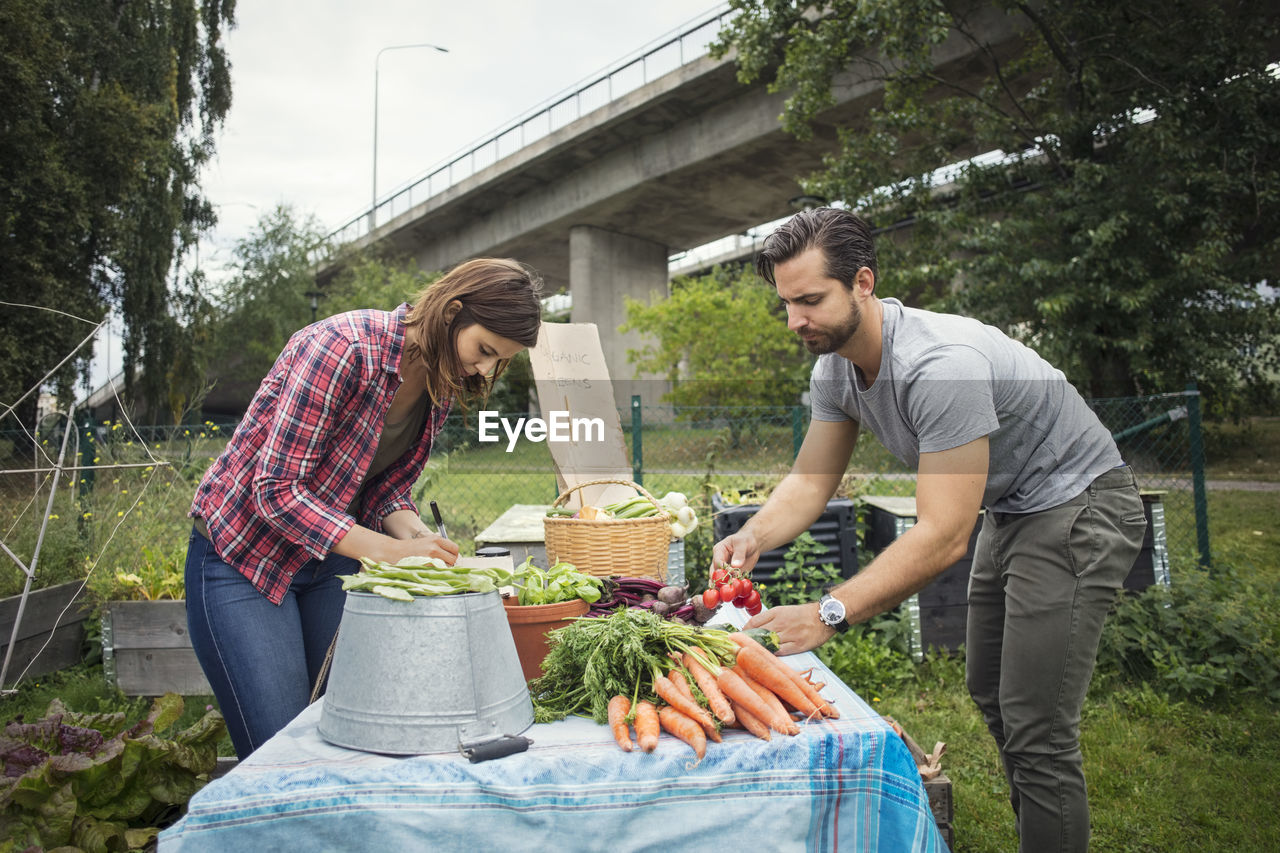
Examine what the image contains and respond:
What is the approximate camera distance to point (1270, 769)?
3615mm

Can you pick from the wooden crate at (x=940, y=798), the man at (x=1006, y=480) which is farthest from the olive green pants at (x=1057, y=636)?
the wooden crate at (x=940, y=798)

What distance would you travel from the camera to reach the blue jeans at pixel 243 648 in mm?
1997

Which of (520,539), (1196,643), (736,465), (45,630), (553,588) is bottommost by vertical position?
(1196,643)

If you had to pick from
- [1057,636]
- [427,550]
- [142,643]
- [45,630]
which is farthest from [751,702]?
[45,630]

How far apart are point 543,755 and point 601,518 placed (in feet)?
4.78

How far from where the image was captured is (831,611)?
6.14 feet

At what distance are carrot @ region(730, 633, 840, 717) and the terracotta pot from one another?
0.43m

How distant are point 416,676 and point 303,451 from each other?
0.72m

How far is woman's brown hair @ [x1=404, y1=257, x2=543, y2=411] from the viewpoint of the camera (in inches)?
79.2

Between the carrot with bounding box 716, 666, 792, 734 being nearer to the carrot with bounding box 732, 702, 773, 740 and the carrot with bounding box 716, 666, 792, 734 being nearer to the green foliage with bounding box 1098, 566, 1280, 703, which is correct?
the carrot with bounding box 732, 702, 773, 740

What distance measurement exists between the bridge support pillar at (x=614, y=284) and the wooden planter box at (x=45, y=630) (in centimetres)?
1843

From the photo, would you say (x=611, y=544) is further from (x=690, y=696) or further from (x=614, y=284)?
(x=614, y=284)

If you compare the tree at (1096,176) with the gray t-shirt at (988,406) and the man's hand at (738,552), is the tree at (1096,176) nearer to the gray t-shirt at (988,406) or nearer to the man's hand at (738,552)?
the gray t-shirt at (988,406)

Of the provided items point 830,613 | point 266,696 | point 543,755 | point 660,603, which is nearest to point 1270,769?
point 830,613
